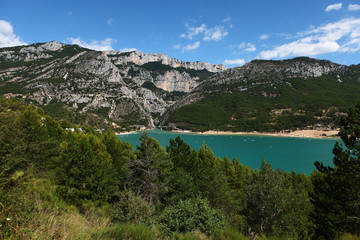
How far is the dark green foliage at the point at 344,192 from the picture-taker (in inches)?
547

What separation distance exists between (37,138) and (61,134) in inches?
464

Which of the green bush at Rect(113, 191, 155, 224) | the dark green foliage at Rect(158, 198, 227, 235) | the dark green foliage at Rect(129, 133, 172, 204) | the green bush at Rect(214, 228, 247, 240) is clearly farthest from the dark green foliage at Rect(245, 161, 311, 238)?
the green bush at Rect(214, 228, 247, 240)

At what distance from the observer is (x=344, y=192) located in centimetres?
1468

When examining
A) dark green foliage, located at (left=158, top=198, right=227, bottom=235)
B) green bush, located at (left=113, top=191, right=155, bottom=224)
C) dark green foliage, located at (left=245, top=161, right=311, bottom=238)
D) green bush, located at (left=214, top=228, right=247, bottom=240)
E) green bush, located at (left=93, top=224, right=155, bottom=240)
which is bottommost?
dark green foliage, located at (left=245, top=161, right=311, bottom=238)

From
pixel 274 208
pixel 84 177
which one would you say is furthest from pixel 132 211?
pixel 274 208

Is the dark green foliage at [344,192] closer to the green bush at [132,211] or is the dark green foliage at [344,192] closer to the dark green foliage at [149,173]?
the green bush at [132,211]

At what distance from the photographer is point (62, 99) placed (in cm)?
17162

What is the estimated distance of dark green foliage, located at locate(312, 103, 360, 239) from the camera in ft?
45.5

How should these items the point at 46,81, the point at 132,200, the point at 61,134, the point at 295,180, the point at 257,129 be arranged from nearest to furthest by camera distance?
the point at 132,200
the point at 61,134
the point at 295,180
the point at 257,129
the point at 46,81

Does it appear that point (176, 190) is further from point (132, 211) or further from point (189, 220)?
point (189, 220)

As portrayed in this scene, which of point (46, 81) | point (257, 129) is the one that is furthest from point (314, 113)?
point (46, 81)

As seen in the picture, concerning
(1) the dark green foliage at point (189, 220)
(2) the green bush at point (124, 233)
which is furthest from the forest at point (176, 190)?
(2) the green bush at point (124, 233)

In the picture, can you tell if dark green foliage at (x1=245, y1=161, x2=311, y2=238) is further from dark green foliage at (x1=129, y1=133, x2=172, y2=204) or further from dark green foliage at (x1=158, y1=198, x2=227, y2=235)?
dark green foliage at (x1=158, y1=198, x2=227, y2=235)

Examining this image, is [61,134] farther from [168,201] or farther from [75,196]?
[168,201]
